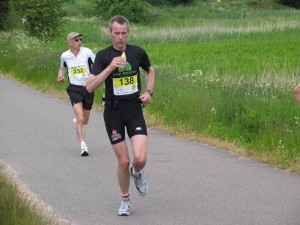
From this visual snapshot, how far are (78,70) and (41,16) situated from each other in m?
26.4

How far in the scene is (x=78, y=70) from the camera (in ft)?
40.1

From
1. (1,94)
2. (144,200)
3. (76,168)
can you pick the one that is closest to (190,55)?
(1,94)

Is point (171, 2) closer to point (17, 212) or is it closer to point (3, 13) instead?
point (3, 13)

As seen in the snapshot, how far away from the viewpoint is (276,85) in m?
15.1

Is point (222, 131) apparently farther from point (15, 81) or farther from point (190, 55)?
point (190, 55)

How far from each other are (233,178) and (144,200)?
163 cm

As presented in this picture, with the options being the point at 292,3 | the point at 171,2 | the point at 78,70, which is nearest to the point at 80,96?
the point at 78,70

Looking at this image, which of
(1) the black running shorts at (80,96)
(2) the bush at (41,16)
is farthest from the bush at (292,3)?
(1) the black running shorts at (80,96)

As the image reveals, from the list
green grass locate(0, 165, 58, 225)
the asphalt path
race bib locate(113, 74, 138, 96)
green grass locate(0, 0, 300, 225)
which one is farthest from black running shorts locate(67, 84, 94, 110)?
green grass locate(0, 165, 58, 225)

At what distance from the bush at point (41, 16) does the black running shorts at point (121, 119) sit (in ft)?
98.9

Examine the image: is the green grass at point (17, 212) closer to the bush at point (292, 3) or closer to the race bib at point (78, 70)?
the race bib at point (78, 70)

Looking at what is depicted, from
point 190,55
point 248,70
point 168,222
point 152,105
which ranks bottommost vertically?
point 190,55

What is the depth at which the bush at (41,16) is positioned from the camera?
123 feet

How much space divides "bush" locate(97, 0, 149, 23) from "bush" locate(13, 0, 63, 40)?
31.2m
